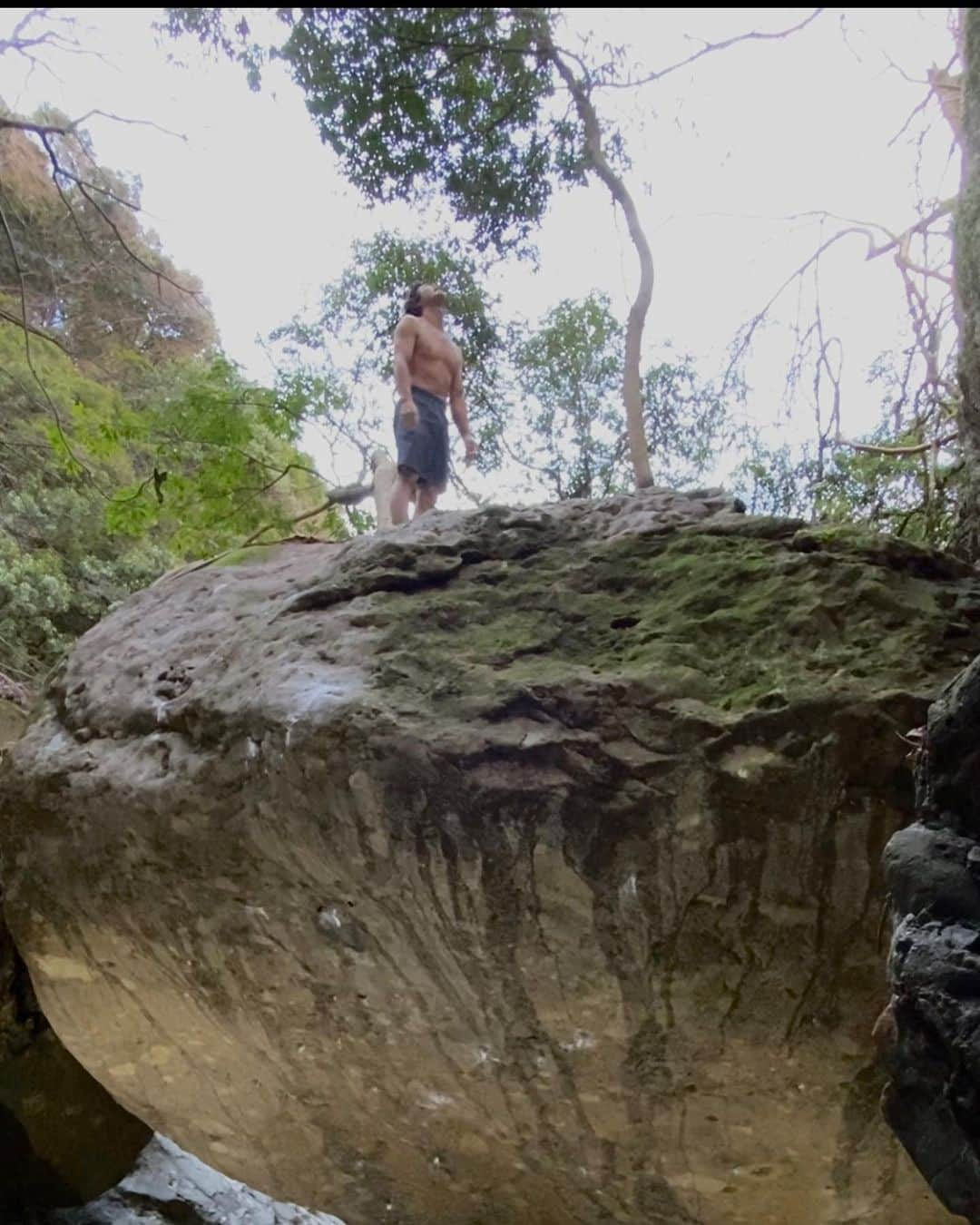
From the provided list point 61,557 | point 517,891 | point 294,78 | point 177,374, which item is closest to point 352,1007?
point 517,891

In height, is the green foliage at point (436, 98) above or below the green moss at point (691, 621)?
above

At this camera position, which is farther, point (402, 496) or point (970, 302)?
point (402, 496)

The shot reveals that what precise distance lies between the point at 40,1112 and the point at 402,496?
292 centimetres

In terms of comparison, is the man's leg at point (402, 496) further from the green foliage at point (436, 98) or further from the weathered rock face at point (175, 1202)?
the weathered rock face at point (175, 1202)

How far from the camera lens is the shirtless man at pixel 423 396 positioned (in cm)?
450

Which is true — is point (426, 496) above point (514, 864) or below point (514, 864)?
above

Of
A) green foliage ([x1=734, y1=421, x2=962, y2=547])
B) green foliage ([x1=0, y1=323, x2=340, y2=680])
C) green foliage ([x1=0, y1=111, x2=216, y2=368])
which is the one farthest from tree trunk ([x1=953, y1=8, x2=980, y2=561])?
green foliage ([x1=0, y1=111, x2=216, y2=368])

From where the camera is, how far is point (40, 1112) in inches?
143

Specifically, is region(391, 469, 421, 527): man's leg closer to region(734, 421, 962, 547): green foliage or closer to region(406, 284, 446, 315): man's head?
region(406, 284, 446, 315): man's head

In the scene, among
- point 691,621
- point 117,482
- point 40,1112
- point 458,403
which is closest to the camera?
point 691,621

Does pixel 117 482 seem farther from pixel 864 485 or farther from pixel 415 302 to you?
pixel 864 485

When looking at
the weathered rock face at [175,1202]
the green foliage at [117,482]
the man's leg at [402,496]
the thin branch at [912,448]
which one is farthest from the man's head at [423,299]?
the weathered rock face at [175,1202]

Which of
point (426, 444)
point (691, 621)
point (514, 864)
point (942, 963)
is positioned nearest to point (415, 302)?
point (426, 444)

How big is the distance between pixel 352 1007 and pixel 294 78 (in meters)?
2.72
